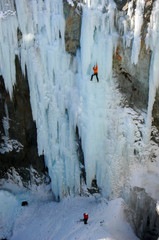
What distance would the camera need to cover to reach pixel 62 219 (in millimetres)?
12273

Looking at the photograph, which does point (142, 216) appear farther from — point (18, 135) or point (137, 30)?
point (137, 30)

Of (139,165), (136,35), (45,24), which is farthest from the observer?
(139,165)

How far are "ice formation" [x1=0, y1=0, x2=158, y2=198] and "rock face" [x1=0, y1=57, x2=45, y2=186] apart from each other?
0.64 m

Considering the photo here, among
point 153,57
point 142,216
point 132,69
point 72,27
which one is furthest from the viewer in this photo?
point 142,216

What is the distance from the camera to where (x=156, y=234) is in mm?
11141

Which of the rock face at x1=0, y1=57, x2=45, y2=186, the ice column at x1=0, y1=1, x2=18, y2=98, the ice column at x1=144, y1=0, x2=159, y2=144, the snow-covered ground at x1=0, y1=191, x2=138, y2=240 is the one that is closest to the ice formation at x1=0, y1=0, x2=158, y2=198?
the ice column at x1=0, y1=1, x2=18, y2=98

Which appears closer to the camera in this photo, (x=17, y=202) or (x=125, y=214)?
(x=125, y=214)

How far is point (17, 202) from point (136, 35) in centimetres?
967

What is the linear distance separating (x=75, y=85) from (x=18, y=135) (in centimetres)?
445

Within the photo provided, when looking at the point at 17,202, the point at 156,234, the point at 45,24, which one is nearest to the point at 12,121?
the point at 17,202

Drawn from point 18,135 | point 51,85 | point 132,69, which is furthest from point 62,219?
point 132,69

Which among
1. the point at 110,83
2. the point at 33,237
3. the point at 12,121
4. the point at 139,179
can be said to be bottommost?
the point at 33,237

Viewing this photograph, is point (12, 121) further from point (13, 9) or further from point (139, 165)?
point (139, 165)

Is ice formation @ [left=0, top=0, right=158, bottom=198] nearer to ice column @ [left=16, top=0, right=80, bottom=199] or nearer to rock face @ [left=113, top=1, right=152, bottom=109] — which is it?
ice column @ [left=16, top=0, right=80, bottom=199]
